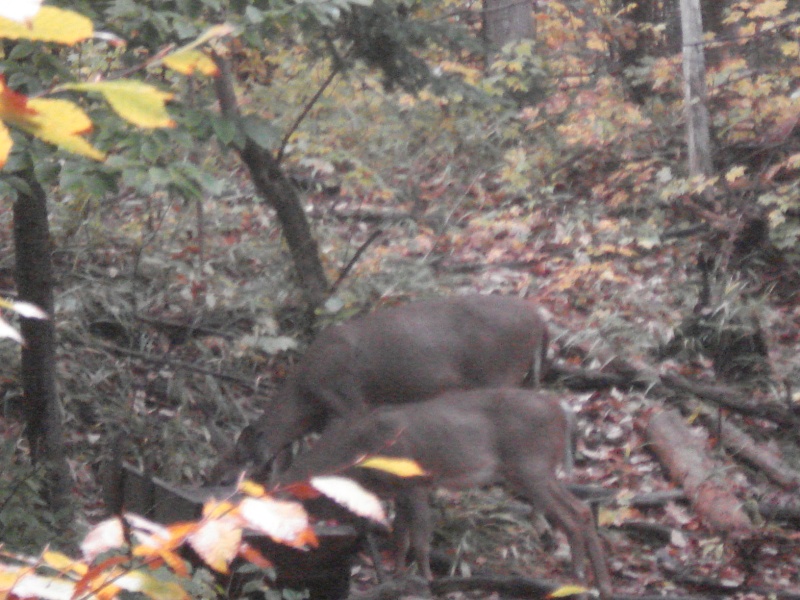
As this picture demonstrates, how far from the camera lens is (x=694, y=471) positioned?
24.9ft

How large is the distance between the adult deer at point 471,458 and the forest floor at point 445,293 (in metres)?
0.39

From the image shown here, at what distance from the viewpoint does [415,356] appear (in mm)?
7566

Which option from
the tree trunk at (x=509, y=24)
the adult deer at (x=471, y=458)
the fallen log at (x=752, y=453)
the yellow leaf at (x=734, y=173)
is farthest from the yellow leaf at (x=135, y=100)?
the tree trunk at (x=509, y=24)

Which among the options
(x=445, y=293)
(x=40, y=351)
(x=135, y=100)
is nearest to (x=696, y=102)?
(x=445, y=293)

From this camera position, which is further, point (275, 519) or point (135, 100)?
point (275, 519)

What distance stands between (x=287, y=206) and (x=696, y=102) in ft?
15.8

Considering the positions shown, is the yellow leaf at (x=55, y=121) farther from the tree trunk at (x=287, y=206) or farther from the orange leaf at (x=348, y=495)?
the tree trunk at (x=287, y=206)

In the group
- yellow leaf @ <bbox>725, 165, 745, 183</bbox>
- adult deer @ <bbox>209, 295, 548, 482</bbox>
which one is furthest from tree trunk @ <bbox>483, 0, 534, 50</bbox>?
adult deer @ <bbox>209, 295, 548, 482</bbox>

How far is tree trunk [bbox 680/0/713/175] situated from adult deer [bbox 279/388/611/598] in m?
5.69

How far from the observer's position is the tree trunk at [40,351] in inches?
228

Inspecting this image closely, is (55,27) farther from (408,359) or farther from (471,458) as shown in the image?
(408,359)

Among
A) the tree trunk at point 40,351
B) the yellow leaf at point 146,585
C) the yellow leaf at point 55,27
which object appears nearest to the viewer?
the yellow leaf at point 55,27

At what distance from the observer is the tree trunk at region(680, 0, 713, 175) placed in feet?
36.2

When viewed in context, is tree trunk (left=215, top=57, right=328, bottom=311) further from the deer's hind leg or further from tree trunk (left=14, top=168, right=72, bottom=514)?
the deer's hind leg
